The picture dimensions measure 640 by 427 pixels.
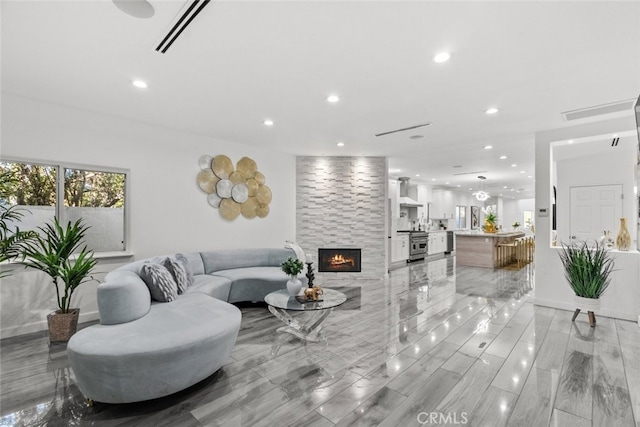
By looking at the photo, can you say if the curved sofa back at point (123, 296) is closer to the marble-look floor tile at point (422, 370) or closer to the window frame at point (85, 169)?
the window frame at point (85, 169)

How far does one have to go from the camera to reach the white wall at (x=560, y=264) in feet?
12.5

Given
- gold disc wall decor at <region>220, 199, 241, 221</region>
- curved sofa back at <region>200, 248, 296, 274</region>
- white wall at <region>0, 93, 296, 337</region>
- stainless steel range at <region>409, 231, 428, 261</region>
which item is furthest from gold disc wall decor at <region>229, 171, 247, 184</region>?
stainless steel range at <region>409, 231, 428, 261</region>

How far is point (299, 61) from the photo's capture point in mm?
2514

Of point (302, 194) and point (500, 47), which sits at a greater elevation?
point (500, 47)

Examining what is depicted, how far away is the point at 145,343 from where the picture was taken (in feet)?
6.53

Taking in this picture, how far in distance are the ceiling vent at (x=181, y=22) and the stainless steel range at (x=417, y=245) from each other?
797 cm

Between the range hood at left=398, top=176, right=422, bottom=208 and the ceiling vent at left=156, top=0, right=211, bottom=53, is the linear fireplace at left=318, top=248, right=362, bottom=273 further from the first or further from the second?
the ceiling vent at left=156, top=0, right=211, bottom=53

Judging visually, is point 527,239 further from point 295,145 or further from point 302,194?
point 295,145

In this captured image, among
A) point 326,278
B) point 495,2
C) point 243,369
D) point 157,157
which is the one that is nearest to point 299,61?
point 495,2

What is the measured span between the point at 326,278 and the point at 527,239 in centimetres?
730

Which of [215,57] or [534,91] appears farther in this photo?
[534,91]

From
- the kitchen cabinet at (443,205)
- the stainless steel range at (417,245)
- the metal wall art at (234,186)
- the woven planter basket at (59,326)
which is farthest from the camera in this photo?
the kitchen cabinet at (443,205)

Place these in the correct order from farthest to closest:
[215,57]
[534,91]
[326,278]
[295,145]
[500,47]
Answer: [326,278], [295,145], [534,91], [215,57], [500,47]

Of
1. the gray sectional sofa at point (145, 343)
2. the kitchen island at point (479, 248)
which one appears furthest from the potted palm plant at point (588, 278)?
the gray sectional sofa at point (145, 343)
